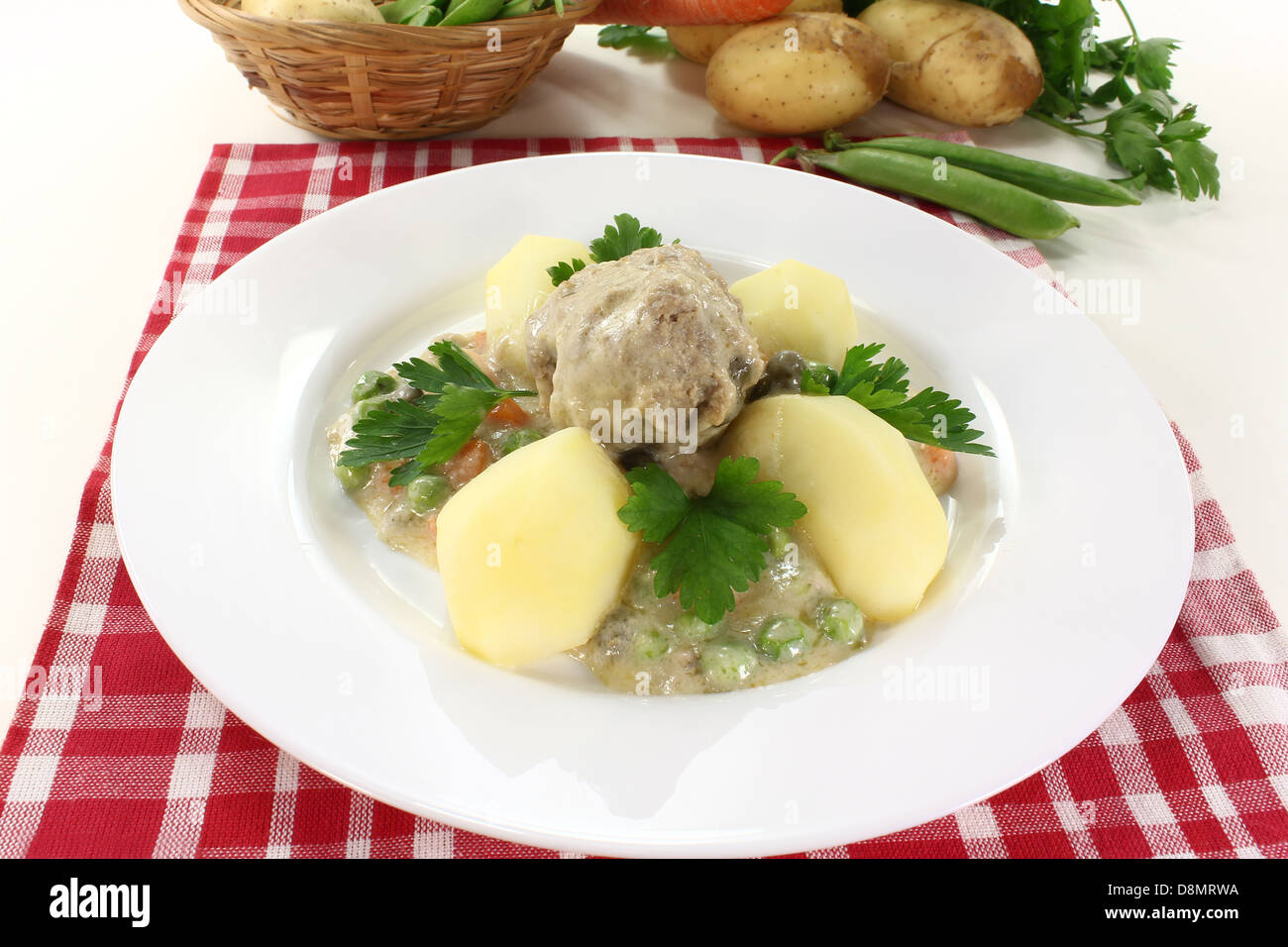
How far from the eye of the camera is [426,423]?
9.04ft

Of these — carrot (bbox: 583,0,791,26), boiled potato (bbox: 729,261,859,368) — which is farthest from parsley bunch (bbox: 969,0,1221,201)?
boiled potato (bbox: 729,261,859,368)

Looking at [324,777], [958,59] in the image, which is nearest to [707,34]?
[958,59]

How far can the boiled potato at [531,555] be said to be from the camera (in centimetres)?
227

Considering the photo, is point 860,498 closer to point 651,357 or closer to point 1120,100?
point 651,357

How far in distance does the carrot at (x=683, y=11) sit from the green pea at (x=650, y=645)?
10.6ft

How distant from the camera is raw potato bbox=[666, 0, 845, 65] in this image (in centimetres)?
470

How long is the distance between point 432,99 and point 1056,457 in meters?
2.93

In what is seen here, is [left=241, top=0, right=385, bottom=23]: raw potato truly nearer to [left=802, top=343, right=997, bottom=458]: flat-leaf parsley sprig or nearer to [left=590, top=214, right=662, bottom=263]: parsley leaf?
[left=590, top=214, right=662, bottom=263]: parsley leaf

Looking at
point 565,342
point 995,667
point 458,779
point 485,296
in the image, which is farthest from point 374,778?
point 485,296

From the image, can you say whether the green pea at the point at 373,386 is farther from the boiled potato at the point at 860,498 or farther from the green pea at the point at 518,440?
the boiled potato at the point at 860,498

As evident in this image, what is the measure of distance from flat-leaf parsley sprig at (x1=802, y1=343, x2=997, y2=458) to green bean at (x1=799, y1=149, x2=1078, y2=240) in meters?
1.51

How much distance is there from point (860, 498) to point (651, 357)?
2.12 feet

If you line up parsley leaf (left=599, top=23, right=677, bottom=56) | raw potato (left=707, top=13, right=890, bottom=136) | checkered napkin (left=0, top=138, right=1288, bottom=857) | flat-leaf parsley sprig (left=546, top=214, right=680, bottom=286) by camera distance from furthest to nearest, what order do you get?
1. parsley leaf (left=599, top=23, right=677, bottom=56)
2. raw potato (left=707, top=13, right=890, bottom=136)
3. flat-leaf parsley sprig (left=546, top=214, right=680, bottom=286)
4. checkered napkin (left=0, top=138, right=1288, bottom=857)

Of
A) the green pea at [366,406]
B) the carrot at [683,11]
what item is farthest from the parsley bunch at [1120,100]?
the green pea at [366,406]
